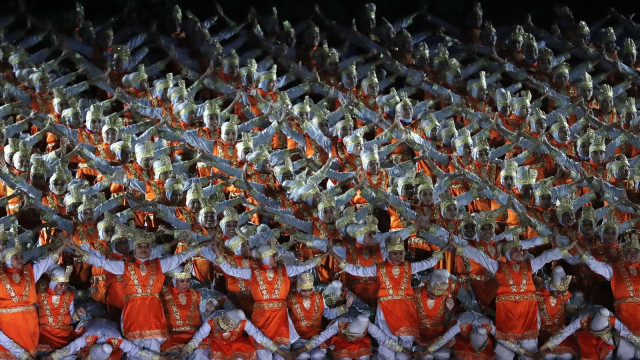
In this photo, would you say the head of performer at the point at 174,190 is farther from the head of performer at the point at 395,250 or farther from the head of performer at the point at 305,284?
the head of performer at the point at 395,250

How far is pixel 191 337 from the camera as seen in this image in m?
6.80

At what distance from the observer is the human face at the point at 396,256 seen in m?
7.03

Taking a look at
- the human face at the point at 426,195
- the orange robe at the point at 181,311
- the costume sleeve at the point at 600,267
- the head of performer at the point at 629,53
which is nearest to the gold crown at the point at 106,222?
the orange robe at the point at 181,311

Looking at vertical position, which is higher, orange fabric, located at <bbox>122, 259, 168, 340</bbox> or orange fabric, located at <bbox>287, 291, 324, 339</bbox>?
orange fabric, located at <bbox>122, 259, 168, 340</bbox>

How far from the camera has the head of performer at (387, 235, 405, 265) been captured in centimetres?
703

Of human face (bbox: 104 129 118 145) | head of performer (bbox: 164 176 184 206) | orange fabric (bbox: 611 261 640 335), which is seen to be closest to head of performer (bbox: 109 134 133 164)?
human face (bbox: 104 129 118 145)

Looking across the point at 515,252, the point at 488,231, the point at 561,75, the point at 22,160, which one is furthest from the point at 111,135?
the point at 561,75

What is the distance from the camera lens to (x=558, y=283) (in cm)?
712

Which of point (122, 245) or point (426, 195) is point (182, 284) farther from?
point (426, 195)

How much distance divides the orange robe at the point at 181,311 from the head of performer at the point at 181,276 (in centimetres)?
4

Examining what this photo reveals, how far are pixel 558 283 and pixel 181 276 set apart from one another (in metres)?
2.12

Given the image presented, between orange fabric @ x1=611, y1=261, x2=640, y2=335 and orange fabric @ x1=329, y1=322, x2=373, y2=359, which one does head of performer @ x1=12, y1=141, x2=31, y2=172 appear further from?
orange fabric @ x1=611, y1=261, x2=640, y2=335

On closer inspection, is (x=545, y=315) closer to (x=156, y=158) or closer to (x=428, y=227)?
(x=428, y=227)

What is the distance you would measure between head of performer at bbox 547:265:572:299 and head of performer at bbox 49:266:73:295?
270cm
